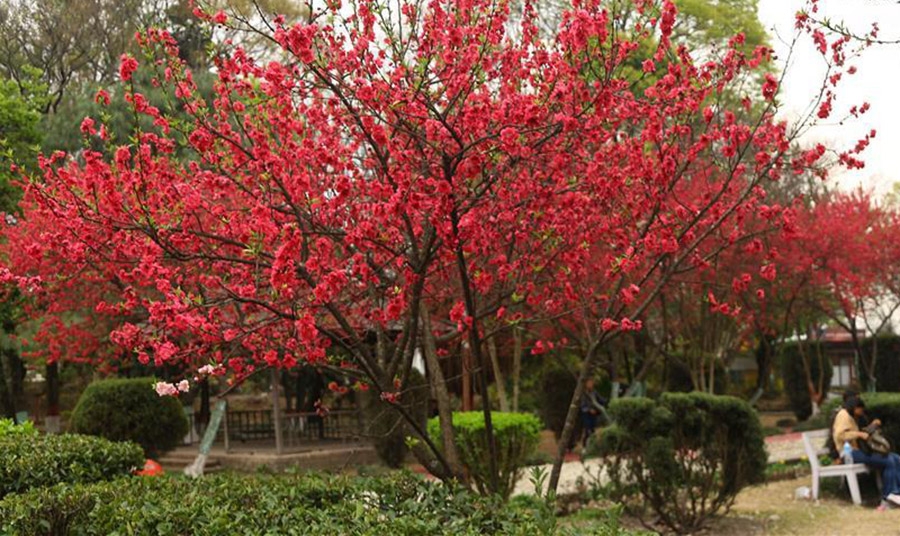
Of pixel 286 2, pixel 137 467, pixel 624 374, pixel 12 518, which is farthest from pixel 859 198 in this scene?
pixel 12 518

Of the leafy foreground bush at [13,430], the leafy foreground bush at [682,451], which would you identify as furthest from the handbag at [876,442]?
the leafy foreground bush at [13,430]

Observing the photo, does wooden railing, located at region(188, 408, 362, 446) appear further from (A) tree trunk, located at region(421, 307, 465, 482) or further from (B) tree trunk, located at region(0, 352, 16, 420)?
(A) tree trunk, located at region(421, 307, 465, 482)

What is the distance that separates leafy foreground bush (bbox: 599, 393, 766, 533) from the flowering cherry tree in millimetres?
2759

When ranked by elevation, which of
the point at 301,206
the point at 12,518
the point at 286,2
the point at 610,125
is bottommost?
the point at 12,518

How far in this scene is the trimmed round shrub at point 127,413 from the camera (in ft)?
48.8

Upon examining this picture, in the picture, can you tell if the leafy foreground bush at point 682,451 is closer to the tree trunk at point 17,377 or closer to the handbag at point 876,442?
the handbag at point 876,442

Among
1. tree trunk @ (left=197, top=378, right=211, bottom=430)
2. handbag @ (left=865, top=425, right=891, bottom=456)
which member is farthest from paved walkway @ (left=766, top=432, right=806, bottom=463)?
tree trunk @ (left=197, top=378, right=211, bottom=430)

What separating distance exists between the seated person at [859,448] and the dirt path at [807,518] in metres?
0.29

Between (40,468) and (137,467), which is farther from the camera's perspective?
(137,467)

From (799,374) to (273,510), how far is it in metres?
21.8

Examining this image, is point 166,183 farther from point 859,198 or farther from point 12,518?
point 859,198

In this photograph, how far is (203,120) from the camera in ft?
17.9

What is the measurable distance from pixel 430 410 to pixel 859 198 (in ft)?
31.4

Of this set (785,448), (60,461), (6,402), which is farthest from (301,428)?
(60,461)
